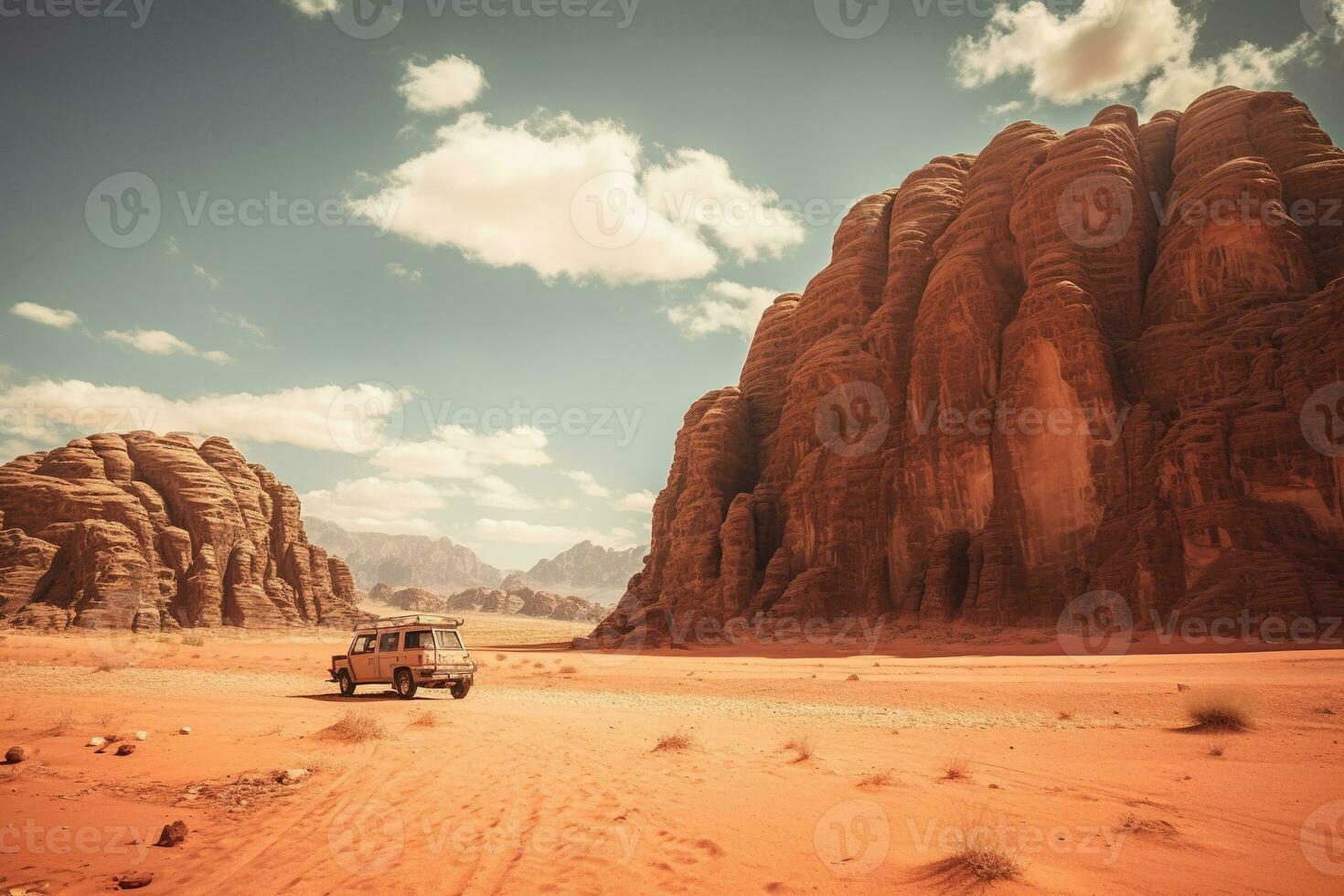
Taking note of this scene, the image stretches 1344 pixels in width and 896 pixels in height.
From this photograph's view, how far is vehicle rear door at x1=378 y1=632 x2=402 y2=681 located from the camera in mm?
18766

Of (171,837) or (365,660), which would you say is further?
(365,660)

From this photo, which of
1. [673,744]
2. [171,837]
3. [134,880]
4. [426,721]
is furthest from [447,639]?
[134,880]

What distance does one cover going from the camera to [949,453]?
145ft

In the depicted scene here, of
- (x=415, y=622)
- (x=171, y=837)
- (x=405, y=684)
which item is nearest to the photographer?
(x=171, y=837)

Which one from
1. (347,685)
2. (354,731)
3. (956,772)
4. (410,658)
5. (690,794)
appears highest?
(956,772)

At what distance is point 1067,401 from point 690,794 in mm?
39227

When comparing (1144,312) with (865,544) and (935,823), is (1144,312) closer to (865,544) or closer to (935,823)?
(865,544)

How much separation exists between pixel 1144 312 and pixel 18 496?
292 ft

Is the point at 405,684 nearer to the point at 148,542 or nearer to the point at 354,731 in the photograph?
the point at 354,731

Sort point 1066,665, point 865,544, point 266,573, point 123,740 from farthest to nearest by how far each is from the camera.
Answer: point 266,573, point 865,544, point 1066,665, point 123,740

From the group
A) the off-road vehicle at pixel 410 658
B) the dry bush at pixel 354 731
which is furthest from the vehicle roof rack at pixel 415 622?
the dry bush at pixel 354 731

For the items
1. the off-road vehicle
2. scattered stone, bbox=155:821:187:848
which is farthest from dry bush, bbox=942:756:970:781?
the off-road vehicle

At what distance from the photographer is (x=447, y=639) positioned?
19438 millimetres

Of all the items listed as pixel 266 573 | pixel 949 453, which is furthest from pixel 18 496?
pixel 949 453
